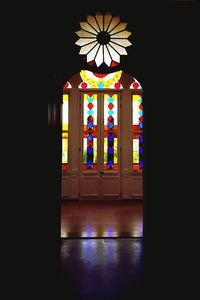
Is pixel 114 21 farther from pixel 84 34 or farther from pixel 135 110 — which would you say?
pixel 135 110

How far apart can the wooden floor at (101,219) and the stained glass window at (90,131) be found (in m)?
1.09

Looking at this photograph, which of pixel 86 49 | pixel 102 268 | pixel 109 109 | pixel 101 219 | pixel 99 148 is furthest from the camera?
pixel 109 109

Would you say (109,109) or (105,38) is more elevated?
(105,38)

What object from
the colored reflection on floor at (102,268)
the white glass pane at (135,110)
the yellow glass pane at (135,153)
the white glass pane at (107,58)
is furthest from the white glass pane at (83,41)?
the yellow glass pane at (135,153)

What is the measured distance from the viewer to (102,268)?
7.56 ft

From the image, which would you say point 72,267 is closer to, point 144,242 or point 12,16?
point 144,242

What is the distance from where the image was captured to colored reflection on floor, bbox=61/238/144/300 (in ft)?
6.20

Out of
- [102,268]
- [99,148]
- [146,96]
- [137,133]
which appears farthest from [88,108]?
[102,268]

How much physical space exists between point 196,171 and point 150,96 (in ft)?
3.32

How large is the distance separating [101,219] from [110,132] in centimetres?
284

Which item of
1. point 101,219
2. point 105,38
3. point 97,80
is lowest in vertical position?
point 101,219

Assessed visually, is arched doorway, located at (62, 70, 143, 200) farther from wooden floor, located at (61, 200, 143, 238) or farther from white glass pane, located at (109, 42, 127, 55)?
white glass pane, located at (109, 42, 127, 55)

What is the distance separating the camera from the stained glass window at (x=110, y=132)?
6.63 metres

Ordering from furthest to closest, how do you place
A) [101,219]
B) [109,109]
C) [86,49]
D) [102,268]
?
[109,109]
[101,219]
[86,49]
[102,268]
